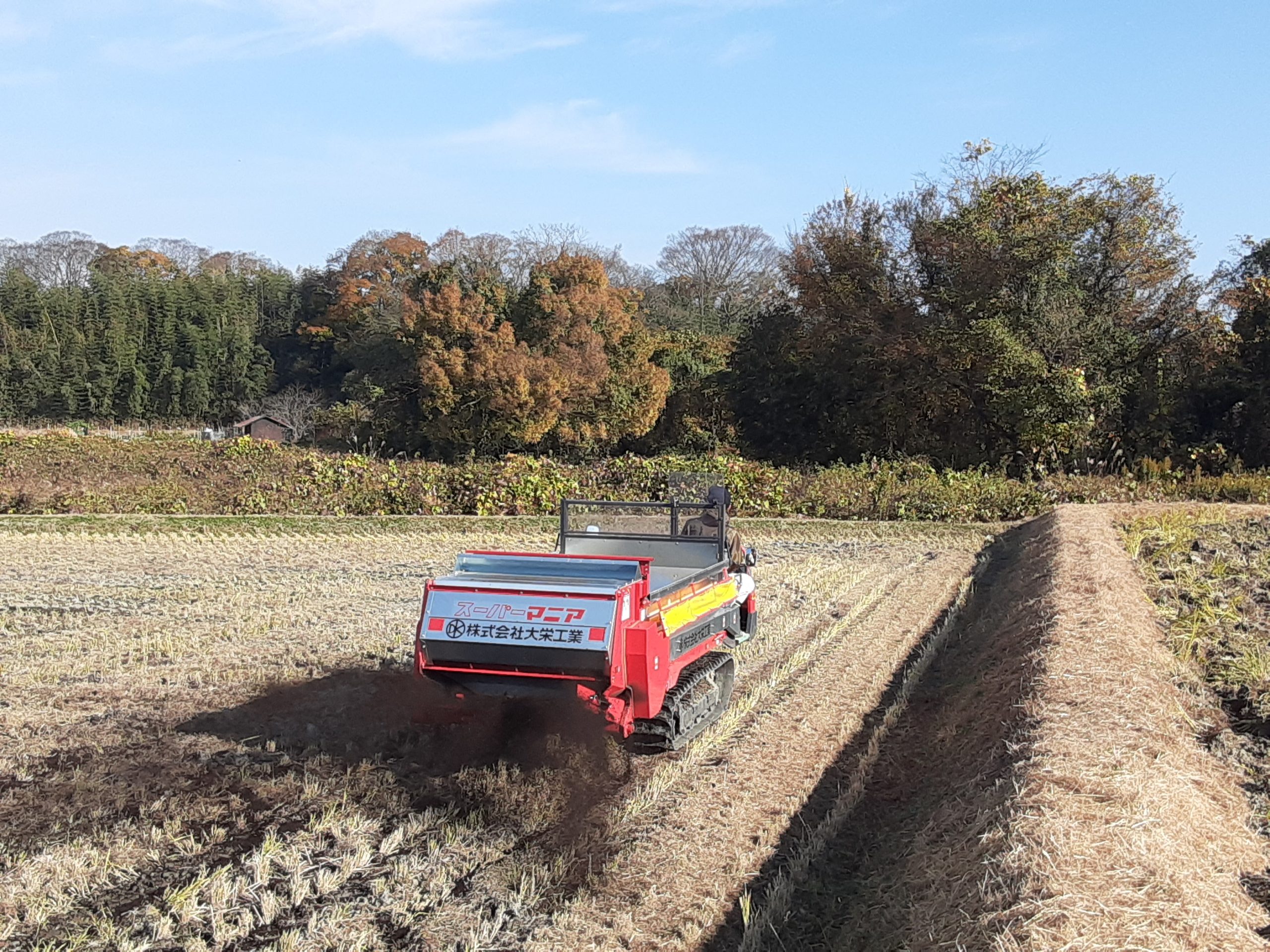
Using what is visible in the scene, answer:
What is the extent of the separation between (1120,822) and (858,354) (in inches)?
1179

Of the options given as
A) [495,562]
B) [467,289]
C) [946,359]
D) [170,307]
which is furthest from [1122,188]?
[170,307]

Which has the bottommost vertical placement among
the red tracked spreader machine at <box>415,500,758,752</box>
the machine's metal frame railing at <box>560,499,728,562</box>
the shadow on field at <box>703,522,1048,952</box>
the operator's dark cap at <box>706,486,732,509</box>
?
the shadow on field at <box>703,522,1048,952</box>

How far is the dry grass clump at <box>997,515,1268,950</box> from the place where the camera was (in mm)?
3613

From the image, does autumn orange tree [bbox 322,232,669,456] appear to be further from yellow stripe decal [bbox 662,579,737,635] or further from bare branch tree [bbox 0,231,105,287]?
bare branch tree [bbox 0,231,105,287]

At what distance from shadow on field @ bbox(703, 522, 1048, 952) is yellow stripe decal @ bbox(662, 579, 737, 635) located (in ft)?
4.29

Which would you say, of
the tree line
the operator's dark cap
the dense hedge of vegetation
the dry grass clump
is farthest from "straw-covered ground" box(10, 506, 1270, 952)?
the tree line

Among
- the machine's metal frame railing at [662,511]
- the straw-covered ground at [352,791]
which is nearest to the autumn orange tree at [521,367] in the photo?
the straw-covered ground at [352,791]

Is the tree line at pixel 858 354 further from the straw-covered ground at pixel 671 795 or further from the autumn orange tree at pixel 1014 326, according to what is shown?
the straw-covered ground at pixel 671 795

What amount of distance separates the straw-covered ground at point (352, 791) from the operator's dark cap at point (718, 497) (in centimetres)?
153

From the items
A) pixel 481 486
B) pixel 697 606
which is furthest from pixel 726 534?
pixel 481 486

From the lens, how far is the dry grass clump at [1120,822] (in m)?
3.61

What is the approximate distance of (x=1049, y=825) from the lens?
4.39 meters

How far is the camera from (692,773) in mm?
6352

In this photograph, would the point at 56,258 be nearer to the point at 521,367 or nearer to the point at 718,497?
the point at 521,367
